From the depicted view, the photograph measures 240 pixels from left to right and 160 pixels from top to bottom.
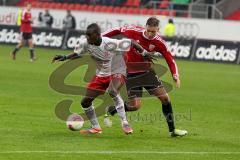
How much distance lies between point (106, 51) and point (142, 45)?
0.89 m

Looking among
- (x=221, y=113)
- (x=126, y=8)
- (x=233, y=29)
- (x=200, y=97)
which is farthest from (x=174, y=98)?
Answer: (x=126, y=8)

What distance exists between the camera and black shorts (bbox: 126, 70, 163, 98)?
14.3 metres

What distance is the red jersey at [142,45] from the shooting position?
14.0 metres

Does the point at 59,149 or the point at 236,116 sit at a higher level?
the point at 59,149

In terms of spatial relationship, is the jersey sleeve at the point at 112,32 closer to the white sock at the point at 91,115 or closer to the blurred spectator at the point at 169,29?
the white sock at the point at 91,115

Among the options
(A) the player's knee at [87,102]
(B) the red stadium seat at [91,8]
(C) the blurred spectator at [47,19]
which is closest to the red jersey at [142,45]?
(A) the player's knee at [87,102]

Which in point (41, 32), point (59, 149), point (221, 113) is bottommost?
point (41, 32)

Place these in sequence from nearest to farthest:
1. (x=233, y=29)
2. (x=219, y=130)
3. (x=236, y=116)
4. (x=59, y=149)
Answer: (x=59, y=149) < (x=219, y=130) < (x=236, y=116) < (x=233, y=29)

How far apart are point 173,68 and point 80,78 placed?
40.9 feet

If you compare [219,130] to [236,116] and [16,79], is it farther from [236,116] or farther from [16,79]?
[16,79]

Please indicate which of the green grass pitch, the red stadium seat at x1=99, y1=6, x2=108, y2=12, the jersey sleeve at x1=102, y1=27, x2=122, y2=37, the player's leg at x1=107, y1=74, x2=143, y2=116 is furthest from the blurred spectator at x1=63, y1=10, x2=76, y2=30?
the jersey sleeve at x1=102, y1=27, x2=122, y2=37

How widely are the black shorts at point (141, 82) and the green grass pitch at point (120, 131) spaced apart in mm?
763

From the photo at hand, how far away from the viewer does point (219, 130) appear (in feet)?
50.3

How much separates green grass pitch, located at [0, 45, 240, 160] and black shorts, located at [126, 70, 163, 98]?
0.76 metres
